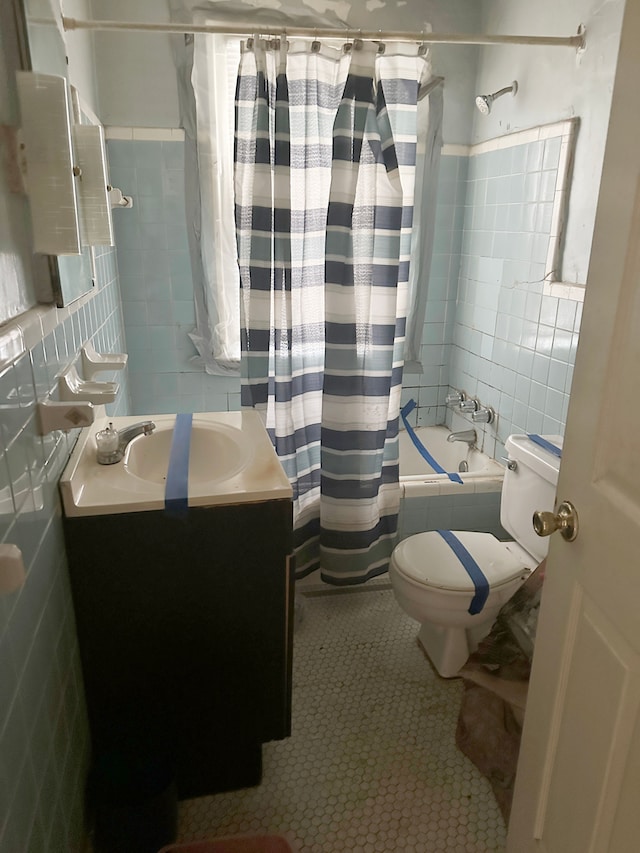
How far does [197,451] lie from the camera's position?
1715 millimetres

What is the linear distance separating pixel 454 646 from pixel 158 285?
198 centimetres

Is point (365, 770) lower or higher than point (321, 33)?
lower

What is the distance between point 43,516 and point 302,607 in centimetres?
133

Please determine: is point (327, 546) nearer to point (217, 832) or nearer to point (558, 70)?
point (217, 832)

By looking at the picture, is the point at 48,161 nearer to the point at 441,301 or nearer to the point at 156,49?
the point at 156,49

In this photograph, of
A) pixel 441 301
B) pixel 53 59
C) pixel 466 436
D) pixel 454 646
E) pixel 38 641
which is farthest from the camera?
pixel 441 301

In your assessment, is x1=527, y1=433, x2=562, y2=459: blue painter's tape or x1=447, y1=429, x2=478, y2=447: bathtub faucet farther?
x1=447, y1=429, x2=478, y2=447: bathtub faucet

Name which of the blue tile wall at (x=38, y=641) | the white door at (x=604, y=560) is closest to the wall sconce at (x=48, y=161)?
the blue tile wall at (x=38, y=641)

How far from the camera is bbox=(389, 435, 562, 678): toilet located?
1786mm

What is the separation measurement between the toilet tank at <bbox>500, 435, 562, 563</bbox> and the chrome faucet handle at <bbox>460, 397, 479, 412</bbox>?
75cm

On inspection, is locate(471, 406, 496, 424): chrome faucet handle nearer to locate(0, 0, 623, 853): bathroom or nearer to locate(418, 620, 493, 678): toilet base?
locate(0, 0, 623, 853): bathroom

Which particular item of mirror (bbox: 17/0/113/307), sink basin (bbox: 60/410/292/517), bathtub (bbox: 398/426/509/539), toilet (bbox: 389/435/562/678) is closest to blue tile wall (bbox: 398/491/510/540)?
bathtub (bbox: 398/426/509/539)

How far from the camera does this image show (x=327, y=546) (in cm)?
227

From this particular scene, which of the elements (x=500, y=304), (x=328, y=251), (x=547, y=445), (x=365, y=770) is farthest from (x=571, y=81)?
(x=365, y=770)
